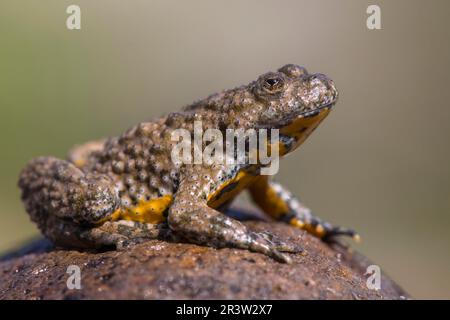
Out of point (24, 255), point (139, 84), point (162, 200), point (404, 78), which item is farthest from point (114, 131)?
point (162, 200)

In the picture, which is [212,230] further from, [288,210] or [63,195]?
[288,210]

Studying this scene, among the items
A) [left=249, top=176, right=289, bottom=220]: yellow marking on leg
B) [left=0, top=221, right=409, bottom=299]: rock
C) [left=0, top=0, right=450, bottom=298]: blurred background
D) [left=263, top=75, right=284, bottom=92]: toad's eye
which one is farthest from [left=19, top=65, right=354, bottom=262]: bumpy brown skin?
[left=0, top=0, right=450, bottom=298]: blurred background

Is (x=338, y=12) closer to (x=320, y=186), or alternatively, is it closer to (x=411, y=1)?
(x=411, y=1)

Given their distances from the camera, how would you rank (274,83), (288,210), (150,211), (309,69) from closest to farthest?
1. (274,83)
2. (150,211)
3. (288,210)
4. (309,69)

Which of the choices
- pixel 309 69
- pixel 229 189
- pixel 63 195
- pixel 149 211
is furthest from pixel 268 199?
pixel 309 69

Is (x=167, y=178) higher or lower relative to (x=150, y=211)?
higher
